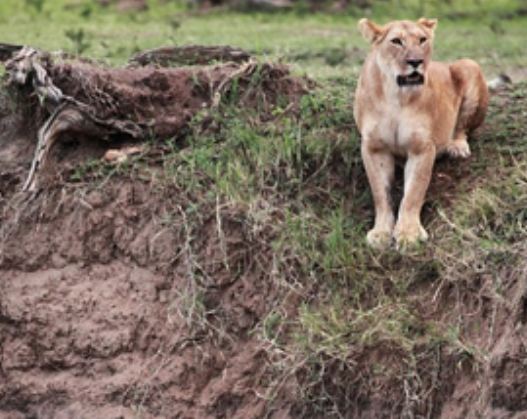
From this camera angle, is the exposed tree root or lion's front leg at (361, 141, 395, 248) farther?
the exposed tree root

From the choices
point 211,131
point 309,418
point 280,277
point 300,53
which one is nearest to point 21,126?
point 211,131

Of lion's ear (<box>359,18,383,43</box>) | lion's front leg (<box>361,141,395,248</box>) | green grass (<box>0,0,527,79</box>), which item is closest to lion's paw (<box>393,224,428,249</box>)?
lion's front leg (<box>361,141,395,248</box>)

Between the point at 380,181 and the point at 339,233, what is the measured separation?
0.37m

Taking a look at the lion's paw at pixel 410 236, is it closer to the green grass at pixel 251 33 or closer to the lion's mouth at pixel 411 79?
the lion's mouth at pixel 411 79

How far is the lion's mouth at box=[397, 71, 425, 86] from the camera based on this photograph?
8734mm

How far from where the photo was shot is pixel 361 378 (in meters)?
8.45

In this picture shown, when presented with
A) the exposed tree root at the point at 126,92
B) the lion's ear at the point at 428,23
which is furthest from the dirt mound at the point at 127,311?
the lion's ear at the point at 428,23

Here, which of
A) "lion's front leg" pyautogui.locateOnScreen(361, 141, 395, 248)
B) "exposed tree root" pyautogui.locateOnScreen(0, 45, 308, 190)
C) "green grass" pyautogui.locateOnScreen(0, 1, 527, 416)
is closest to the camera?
"green grass" pyautogui.locateOnScreen(0, 1, 527, 416)

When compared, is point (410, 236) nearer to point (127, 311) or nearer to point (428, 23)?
point (428, 23)

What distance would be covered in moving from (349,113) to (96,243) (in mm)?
1661

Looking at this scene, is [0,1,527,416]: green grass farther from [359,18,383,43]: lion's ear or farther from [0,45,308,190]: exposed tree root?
[359,18,383,43]: lion's ear

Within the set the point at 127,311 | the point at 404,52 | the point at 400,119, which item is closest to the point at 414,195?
the point at 400,119

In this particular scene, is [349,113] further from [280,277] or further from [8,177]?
[8,177]

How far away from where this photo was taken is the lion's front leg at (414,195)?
8781mm
